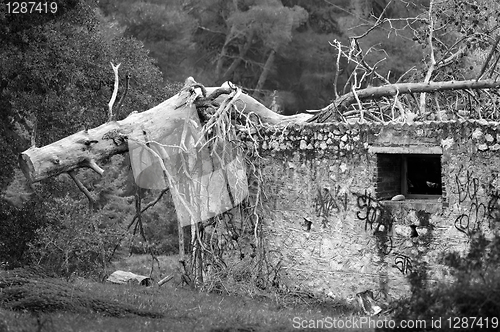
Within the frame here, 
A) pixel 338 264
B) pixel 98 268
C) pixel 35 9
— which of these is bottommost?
pixel 98 268

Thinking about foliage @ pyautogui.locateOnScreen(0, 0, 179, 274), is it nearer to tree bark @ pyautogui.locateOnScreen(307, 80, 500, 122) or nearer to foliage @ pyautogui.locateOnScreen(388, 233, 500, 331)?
tree bark @ pyautogui.locateOnScreen(307, 80, 500, 122)

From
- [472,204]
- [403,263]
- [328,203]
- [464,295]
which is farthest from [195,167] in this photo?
[464,295]

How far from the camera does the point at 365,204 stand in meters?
11.0

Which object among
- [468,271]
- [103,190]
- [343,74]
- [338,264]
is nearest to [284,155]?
[338,264]

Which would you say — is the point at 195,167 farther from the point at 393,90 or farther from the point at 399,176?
the point at 393,90

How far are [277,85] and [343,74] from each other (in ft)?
9.10

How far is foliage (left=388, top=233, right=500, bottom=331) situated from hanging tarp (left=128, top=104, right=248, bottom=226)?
591 centimetres

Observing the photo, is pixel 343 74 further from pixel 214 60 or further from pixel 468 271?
pixel 468 271

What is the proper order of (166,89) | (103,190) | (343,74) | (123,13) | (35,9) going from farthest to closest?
(343,74), (123,13), (103,190), (166,89), (35,9)

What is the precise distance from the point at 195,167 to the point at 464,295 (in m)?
7.10

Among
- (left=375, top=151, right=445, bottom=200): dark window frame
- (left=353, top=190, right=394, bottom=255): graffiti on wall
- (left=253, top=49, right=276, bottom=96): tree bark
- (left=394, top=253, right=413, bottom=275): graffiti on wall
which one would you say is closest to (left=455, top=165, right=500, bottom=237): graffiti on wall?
(left=375, top=151, right=445, bottom=200): dark window frame

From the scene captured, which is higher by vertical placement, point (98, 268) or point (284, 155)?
point (284, 155)

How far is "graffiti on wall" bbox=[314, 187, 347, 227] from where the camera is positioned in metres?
11.3

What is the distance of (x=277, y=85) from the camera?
31.9 m
